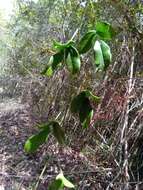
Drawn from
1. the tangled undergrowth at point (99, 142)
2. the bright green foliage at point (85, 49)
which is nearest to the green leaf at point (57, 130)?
the bright green foliage at point (85, 49)

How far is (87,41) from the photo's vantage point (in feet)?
3.23

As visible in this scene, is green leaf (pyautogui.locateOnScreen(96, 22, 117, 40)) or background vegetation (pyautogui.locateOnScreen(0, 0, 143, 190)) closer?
green leaf (pyautogui.locateOnScreen(96, 22, 117, 40))

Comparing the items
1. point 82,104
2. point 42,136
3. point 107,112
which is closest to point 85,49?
point 82,104

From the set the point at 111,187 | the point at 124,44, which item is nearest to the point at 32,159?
the point at 111,187

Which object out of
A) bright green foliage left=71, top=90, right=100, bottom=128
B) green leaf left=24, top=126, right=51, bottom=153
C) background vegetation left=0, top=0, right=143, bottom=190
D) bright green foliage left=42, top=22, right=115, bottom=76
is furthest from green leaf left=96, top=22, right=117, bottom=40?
background vegetation left=0, top=0, right=143, bottom=190

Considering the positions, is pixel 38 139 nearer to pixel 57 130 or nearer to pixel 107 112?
pixel 57 130

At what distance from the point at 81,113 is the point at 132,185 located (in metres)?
2.14

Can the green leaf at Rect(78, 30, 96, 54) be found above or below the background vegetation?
above

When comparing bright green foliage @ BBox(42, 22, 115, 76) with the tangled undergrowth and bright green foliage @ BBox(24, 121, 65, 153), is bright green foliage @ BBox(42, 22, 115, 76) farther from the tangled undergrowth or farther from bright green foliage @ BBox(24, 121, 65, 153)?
the tangled undergrowth

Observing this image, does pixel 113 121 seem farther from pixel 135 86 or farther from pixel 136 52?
pixel 136 52

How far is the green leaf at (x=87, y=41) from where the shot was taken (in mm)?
967

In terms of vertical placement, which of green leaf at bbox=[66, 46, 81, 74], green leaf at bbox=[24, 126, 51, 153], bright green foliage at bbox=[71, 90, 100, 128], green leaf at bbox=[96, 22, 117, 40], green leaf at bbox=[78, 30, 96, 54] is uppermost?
green leaf at bbox=[96, 22, 117, 40]

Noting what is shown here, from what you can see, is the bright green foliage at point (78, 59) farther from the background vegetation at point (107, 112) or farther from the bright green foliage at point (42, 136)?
the background vegetation at point (107, 112)

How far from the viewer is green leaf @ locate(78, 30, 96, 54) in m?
0.97
